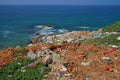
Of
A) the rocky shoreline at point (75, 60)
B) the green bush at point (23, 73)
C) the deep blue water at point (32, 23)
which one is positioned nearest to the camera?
the rocky shoreline at point (75, 60)

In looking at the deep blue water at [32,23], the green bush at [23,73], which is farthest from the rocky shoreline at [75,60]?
the deep blue water at [32,23]

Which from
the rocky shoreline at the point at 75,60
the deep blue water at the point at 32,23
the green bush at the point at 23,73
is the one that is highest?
the rocky shoreline at the point at 75,60

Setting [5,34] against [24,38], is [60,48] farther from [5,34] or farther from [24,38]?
[5,34]

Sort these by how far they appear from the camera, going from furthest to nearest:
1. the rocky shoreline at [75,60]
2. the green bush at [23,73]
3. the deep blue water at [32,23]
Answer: the deep blue water at [32,23]
the green bush at [23,73]
the rocky shoreline at [75,60]

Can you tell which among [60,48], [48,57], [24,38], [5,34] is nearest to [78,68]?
[48,57]

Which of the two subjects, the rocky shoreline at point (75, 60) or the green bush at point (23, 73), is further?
the green bush at point (23, 73)

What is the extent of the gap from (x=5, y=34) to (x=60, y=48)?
30372mm

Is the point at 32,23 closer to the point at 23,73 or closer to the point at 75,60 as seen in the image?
the point at 75,60

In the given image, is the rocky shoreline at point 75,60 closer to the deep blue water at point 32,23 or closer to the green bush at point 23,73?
the green bush at point 23,73

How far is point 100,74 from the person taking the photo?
13.8 m

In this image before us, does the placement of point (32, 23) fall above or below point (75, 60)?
below

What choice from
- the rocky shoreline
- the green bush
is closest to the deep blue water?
the rocky shoreline

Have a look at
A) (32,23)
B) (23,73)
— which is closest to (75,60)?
(23,73)

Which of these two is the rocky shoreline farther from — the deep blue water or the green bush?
the deep blue water
